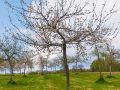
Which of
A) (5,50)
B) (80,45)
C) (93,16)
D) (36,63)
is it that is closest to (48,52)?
(80,45)

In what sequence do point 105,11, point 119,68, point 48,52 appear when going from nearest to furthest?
point 105,11 < point 48,52 < point 119,68

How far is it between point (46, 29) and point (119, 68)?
358ft

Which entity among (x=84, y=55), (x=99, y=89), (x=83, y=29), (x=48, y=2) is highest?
(x=48, y=2)

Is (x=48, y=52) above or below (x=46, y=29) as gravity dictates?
below

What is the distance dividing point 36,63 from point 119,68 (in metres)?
30.4

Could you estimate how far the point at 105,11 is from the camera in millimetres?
19656

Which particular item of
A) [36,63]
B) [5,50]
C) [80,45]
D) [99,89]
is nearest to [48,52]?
[80,45]

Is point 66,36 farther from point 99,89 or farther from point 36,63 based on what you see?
point 36,63

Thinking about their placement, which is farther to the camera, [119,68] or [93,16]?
[119,68]

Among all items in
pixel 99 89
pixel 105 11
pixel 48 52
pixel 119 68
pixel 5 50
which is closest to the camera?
pixel 105 11

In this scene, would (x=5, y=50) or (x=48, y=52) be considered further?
(x=5, y=50)

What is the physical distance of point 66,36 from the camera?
20.5 metres

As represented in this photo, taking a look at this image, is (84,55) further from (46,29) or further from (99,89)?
(99,89)

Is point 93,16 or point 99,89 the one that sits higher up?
point 93,16
